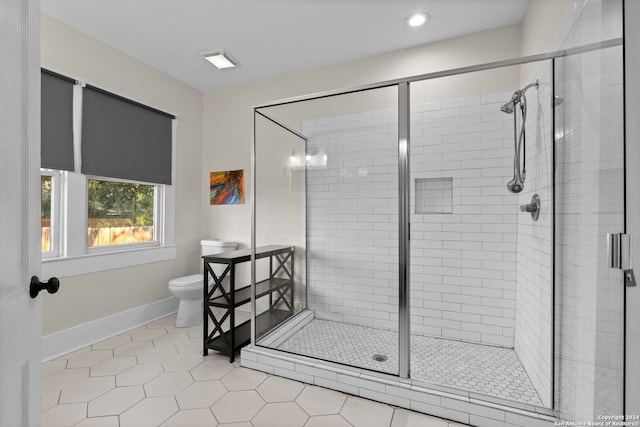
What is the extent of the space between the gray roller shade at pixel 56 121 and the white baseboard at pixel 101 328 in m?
1.27

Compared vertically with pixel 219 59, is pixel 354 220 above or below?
below

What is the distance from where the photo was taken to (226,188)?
11.5ft

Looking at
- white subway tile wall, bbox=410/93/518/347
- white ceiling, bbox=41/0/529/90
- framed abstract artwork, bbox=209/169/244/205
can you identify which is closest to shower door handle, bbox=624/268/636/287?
white subway tile wall, bbox=410/93/518/347

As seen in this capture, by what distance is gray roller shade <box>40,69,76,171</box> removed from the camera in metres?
2.20

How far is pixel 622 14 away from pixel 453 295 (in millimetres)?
1789

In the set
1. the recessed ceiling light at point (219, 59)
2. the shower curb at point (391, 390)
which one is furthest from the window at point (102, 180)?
the shower curb at point (391, 390)

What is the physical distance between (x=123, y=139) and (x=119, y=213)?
69 cm

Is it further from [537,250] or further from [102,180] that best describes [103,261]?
[537,250]

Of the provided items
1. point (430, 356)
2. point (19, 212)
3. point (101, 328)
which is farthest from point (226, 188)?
point (19, 212)

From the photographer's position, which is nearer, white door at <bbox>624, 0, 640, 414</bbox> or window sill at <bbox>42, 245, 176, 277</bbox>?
white door at <bbox>624, 0, 640, 414</bbox>

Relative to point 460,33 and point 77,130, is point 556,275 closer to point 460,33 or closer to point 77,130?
point 460,33

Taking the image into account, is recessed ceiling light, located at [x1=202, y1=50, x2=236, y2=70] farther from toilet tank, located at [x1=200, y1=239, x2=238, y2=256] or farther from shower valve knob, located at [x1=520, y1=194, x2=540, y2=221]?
shower valve knob, located at [x1=520, y1=194, x2=540, y2=221]

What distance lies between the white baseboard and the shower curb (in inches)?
53.3

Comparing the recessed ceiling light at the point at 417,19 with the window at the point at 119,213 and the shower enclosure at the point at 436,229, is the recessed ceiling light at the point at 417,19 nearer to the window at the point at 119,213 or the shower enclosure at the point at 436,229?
the shower enclosure at the point at 436,229
